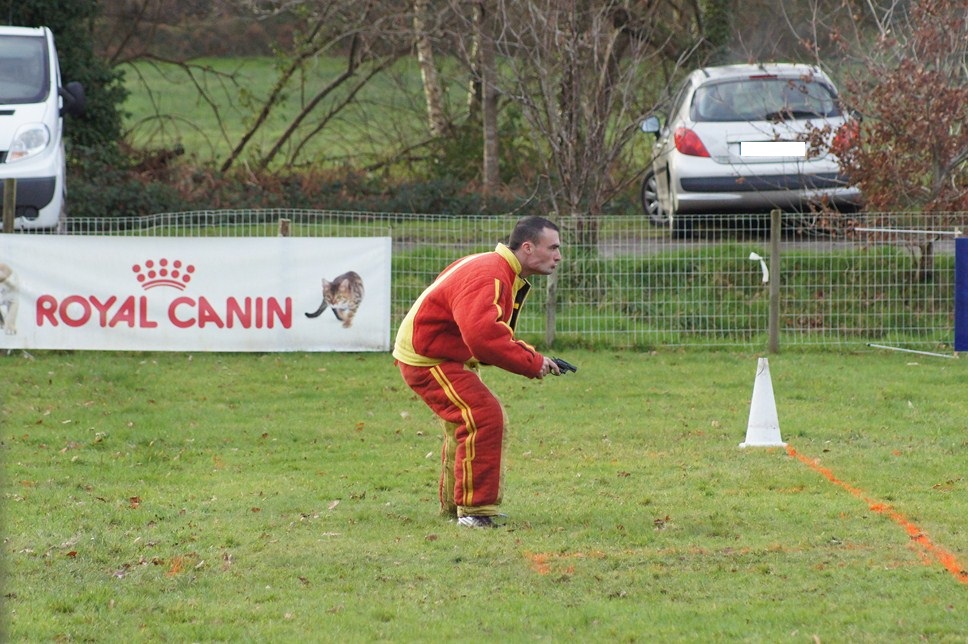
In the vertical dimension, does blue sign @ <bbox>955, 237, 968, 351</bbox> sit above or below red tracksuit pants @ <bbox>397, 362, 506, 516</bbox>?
above

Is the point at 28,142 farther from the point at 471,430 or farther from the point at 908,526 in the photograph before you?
the point at 908,526

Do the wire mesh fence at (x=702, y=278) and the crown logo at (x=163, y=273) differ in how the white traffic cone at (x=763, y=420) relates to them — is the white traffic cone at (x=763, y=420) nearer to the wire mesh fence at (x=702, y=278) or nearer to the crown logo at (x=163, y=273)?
the wire mesh fence at (x=702, y=278)

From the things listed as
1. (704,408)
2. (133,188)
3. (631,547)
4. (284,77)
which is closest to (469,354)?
(631,547)

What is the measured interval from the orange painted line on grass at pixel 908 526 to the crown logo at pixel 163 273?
686cm

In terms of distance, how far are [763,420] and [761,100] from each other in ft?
24.7

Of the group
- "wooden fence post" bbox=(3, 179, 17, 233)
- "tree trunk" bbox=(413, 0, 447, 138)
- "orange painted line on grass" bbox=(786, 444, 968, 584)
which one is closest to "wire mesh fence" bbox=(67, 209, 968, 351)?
"wooden fence post" bbox=(3, 179, 17, 233)

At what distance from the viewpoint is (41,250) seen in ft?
44.1

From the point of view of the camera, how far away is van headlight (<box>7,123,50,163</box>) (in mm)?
14688

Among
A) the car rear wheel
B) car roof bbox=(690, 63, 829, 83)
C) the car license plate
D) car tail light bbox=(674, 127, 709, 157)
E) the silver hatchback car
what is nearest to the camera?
the car license plate

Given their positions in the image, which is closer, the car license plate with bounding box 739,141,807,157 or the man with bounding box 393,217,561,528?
the man with bounding box 393,217,561,528

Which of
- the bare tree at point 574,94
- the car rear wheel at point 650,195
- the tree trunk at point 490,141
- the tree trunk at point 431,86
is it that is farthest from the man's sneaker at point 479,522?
the tree trunk at point 431,86

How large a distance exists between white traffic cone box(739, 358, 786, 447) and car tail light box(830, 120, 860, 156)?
578cm

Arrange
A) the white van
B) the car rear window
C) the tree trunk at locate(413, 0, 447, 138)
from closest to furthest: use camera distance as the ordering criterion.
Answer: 1. the white van
2. the car rear window
3. the tree trunk at locate(413, 0, 447, 138)

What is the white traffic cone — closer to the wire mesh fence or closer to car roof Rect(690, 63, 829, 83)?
the wire mesh fence
